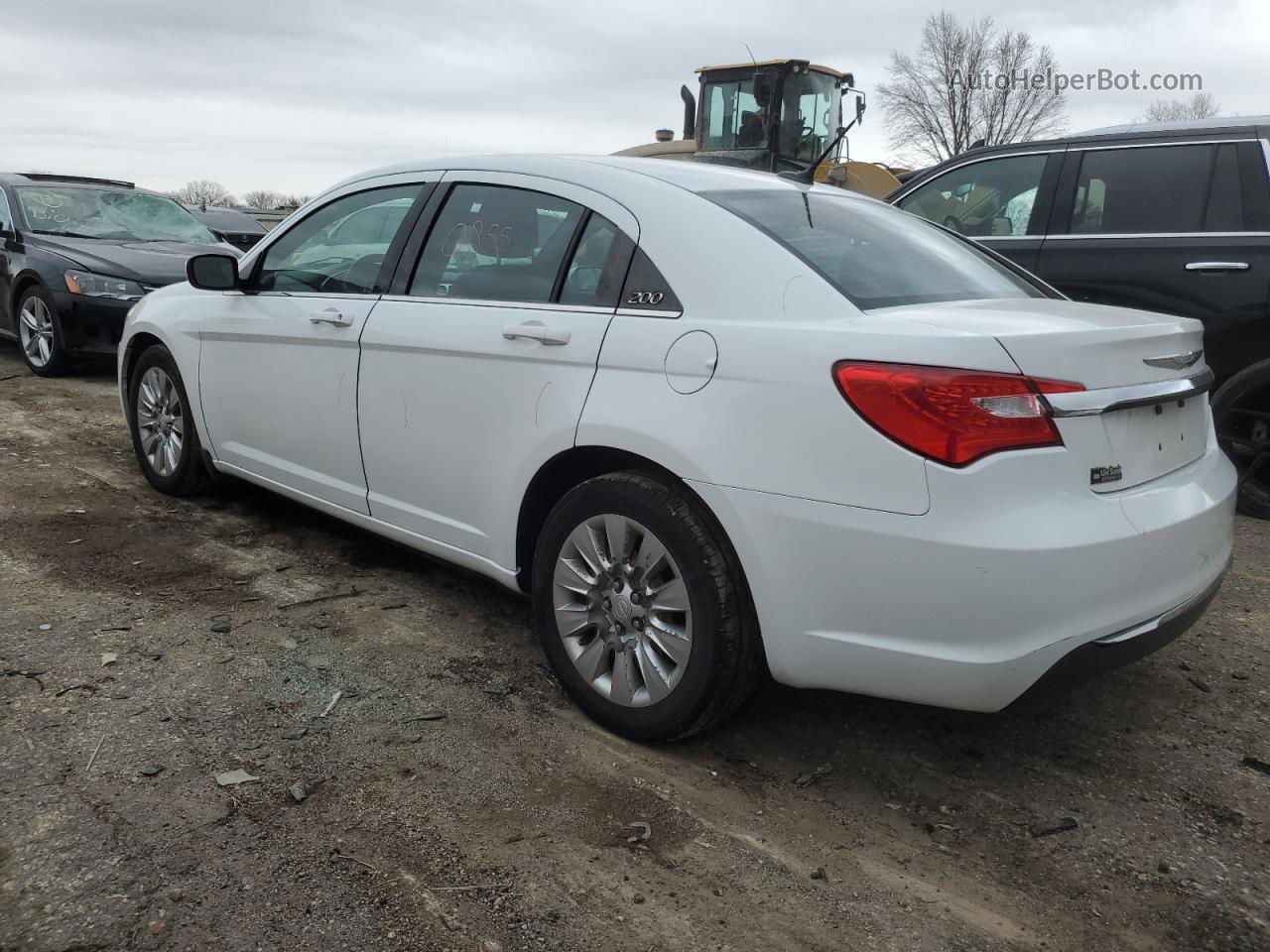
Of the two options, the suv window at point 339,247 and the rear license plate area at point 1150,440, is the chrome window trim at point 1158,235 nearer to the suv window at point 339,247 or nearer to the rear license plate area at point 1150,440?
the rear license plate area at point 1150,440

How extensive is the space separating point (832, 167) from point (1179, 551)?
8779 mm

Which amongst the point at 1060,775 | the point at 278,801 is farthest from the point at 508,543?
the point at 1060,775

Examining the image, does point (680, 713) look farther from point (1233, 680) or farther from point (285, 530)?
point (285, 530)

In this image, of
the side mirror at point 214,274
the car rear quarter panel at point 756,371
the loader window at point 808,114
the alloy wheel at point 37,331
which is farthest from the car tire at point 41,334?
the loader window at point 808,114

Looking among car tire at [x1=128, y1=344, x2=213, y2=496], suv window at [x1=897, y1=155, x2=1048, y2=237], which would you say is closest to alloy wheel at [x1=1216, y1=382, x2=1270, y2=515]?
suv window at [x1=897, y1=155, x2=1048, y2=237]

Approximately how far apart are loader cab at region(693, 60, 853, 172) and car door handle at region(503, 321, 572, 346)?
10.3 meters

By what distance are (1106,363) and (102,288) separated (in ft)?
25.6

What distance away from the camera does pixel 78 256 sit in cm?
856

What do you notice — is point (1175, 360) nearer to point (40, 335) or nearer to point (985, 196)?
point (985, 196)

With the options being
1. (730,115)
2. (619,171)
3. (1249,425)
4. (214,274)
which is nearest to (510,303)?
(619,171)

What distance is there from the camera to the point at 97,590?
4.05 meters

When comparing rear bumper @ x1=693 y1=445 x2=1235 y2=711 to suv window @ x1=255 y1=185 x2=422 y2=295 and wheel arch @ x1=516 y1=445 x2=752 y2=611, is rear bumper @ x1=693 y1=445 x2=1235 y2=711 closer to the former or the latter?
wheel arch @ x1=516 y1=445 x2=752 y2=611

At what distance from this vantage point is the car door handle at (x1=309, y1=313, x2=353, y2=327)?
12.6 feet

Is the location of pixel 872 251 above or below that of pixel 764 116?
below
